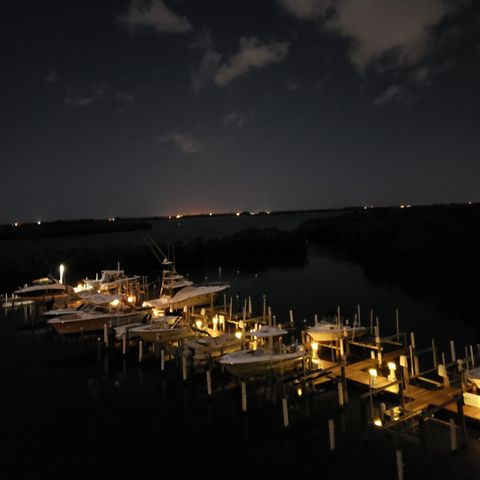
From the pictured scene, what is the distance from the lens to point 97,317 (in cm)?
2353

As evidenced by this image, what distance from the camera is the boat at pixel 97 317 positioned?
23.0 meters

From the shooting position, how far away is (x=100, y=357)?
66.8 ft

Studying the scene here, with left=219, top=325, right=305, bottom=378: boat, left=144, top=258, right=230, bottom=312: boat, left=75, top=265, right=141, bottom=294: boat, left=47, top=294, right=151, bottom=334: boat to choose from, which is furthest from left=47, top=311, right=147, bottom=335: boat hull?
left=219, top=325, right=305, bottom=378: boat

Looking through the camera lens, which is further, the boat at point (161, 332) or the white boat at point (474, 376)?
the boat at point (161, 332)

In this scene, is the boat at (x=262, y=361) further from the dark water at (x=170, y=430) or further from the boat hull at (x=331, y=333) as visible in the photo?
the boat hull at (x=331, y=333)

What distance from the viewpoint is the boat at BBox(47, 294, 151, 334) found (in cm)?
2305

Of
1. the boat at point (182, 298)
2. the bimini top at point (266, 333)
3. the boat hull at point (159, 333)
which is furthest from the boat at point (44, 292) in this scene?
the bimini top at point (266, 333)

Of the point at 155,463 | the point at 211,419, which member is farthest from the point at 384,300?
the point at 155,463

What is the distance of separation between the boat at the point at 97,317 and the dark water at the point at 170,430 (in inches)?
53.0

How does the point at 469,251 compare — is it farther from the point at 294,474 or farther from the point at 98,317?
the point at 294,474

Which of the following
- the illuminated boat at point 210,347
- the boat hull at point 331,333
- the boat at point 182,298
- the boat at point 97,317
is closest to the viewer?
the illuminated boat at point 210,347

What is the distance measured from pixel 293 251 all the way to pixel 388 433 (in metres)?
70.1

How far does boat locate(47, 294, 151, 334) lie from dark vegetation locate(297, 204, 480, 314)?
25982 mm

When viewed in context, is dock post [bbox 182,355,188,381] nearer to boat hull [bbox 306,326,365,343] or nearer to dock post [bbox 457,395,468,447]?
boat hull [bbox 306,326,365,343]
